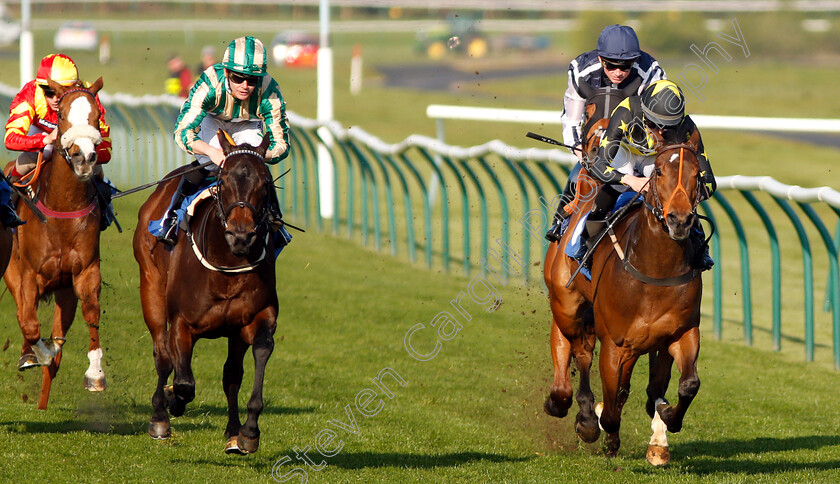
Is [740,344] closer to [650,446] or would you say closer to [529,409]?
[529,409]

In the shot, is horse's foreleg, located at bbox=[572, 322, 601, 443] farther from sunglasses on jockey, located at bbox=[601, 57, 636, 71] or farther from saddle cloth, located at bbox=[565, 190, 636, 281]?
sunglasses on jockey, located at bbox=[601, 57, 636, 71]

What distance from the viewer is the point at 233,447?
585cm

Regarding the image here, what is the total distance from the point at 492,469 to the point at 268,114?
2189 mm

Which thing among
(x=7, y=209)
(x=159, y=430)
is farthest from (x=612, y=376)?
(x=7, y=209)

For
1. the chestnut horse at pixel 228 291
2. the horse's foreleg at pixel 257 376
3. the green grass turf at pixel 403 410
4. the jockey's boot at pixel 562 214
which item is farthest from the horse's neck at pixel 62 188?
the jockey's boot at pixel 562 214

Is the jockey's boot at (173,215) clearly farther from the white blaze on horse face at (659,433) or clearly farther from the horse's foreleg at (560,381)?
the white blaze on horse face at (659,433)

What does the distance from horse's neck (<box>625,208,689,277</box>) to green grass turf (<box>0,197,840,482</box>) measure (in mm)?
1077

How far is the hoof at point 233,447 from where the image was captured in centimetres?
582

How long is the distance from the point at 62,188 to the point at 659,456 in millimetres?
3808

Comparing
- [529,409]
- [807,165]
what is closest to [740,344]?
[529,409]

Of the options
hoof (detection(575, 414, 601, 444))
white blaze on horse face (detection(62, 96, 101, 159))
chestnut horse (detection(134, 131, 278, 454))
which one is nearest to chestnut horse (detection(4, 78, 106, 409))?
white blaze on horse face (detection(62, 96, 101, 159))

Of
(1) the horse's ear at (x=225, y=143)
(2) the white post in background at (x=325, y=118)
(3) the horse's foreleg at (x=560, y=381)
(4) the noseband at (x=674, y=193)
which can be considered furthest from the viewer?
(2) the white post in background at (x=325, y=118)

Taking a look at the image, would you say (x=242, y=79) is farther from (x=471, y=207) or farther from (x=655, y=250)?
(x=471, y=207)

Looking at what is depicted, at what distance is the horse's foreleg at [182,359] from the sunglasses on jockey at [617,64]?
2.67 m
